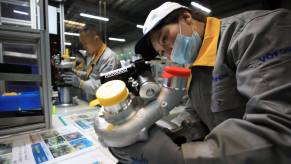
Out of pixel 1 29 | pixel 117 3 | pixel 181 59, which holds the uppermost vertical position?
pixel 117 3

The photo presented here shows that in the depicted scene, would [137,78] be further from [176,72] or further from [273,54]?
[273,54]

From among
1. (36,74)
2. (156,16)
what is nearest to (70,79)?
(36,74)

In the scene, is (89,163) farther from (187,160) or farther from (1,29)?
(1,29)

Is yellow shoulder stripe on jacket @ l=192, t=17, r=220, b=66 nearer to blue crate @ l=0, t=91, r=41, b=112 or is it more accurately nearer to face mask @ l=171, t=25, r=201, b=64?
face mask @ l=171, t=25, r=201, b=64

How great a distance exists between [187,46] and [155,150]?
0.51 m

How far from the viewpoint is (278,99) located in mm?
337

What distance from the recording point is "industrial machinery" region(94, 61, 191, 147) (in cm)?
33

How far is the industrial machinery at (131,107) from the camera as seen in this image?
33 cm

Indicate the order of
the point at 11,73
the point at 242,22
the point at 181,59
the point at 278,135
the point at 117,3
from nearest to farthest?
the point at 278,135 < the point at 242,22 < the point at 181,59 < the point at 11,73 < the point at 117,3

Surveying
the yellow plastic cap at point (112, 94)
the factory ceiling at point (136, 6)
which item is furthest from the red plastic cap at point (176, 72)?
the factory ceiling at point (136, 6)

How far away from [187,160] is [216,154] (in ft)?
0.18

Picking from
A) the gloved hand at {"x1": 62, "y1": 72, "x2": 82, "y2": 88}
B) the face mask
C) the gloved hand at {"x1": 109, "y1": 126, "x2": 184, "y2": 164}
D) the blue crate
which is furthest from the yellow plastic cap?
the gloved hand at {"x1": 62, "y1": 72, "x2": 82, "y2": 88}

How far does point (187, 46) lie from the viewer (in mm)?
732

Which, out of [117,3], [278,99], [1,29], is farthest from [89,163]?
[117,3]
